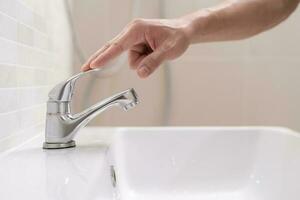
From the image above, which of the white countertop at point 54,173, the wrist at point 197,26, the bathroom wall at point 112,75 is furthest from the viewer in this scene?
the bathroom wall at point 112,75

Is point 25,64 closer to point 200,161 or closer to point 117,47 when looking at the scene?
point 117,47

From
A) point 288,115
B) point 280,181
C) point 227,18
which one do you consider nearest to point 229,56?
point 288,115

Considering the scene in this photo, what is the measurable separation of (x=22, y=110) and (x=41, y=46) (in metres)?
0.17

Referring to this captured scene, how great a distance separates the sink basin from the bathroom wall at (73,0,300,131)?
31 cm

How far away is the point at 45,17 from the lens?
74cm

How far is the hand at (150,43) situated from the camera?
567mm

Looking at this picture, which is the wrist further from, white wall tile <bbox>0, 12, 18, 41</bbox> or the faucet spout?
white wall tile <bbox>0, 12, 18, 41</bbox>

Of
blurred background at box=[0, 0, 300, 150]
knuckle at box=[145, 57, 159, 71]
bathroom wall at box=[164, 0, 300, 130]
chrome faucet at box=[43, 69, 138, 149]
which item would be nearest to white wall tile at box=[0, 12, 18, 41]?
chrome faucet at box=[43, 69, 138, 149]

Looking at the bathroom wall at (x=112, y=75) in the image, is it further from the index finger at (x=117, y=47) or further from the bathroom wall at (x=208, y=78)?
the index finger at (x=117, y=47)

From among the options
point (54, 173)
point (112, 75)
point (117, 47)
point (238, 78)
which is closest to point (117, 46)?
point (117, 47)

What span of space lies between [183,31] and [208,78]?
1.70 ft

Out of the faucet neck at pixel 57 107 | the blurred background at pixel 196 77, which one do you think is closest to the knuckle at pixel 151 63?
the faucet neck at pixel 57 107

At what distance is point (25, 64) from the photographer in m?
0.59

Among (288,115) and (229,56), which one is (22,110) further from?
(288,115)
